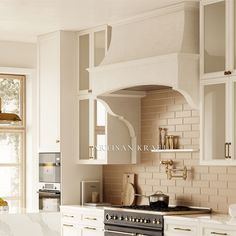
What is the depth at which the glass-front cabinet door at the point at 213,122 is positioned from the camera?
575 centimetres

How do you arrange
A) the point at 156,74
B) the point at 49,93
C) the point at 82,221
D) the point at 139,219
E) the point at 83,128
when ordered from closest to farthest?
the point at 156,74 → the point at 139,219 → the point at 82,221 → the point at 83,128 → the point at 49,93

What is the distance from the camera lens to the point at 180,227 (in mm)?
5883

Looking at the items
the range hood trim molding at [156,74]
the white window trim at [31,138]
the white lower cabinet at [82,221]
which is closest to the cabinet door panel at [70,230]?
the white lower cabinet at [82,221]

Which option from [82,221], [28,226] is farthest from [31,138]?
[28,226]

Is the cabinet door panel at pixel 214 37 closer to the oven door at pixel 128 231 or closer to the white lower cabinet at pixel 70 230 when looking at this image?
the oven door at pixel 128 231

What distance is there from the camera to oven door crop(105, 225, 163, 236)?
6.17 m

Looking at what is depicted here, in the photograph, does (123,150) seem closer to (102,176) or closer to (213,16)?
(102,176)

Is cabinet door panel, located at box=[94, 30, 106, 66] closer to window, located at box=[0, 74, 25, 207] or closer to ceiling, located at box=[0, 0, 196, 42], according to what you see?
ceiling, located at box=[0, 0, 196, 42]

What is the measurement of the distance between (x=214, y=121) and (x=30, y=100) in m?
3.21

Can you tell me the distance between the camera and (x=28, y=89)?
845cm

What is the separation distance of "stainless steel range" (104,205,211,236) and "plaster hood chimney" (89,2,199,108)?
39.8 inches

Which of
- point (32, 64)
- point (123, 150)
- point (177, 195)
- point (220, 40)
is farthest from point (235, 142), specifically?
point (32, 64)

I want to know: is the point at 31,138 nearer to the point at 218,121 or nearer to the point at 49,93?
the point at 49,93

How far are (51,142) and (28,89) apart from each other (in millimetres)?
1027
